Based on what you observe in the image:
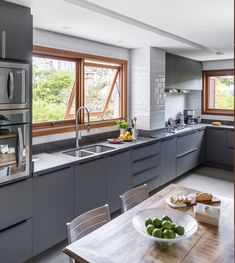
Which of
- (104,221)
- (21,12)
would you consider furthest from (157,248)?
(21,12)

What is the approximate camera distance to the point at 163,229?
1578mm

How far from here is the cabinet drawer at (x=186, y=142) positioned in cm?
505

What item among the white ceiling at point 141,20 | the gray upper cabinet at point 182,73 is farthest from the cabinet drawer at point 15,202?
the gray upper cabinet at point 182,73

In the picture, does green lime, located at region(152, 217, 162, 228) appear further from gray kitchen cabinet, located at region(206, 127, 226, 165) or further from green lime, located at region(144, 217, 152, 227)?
gray kitchen cabinet, located at region(206, 127, 226, 165)

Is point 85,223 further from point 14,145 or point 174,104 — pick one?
point 174,104

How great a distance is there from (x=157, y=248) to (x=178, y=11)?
7.14 ft

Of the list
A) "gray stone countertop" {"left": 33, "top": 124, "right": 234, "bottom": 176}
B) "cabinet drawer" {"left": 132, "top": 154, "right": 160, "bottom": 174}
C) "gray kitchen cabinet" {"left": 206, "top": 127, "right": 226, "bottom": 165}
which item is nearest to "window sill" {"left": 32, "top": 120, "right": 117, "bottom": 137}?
Answer: "gray stone countertop" {"left": 33, "top": 124, "right": 234, "bottom": 176}

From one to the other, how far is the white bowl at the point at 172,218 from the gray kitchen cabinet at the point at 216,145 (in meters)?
4.38

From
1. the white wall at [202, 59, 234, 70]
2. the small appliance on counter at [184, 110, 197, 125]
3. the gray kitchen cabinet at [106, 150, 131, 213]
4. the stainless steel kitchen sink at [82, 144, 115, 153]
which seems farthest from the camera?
the small appliance on counter at [184, 110, 197, 125]

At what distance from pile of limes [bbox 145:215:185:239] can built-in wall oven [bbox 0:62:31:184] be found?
4.27 feet

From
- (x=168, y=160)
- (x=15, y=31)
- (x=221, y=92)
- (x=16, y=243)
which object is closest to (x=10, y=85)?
(x=15, y=31)

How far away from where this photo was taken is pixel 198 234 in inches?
65.7

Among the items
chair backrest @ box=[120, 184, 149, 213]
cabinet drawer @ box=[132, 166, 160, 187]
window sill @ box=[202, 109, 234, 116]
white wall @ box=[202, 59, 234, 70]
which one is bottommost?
cabinet drawer @ box=[132, 166, 160, 187]

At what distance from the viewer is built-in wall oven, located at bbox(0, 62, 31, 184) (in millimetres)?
2326
